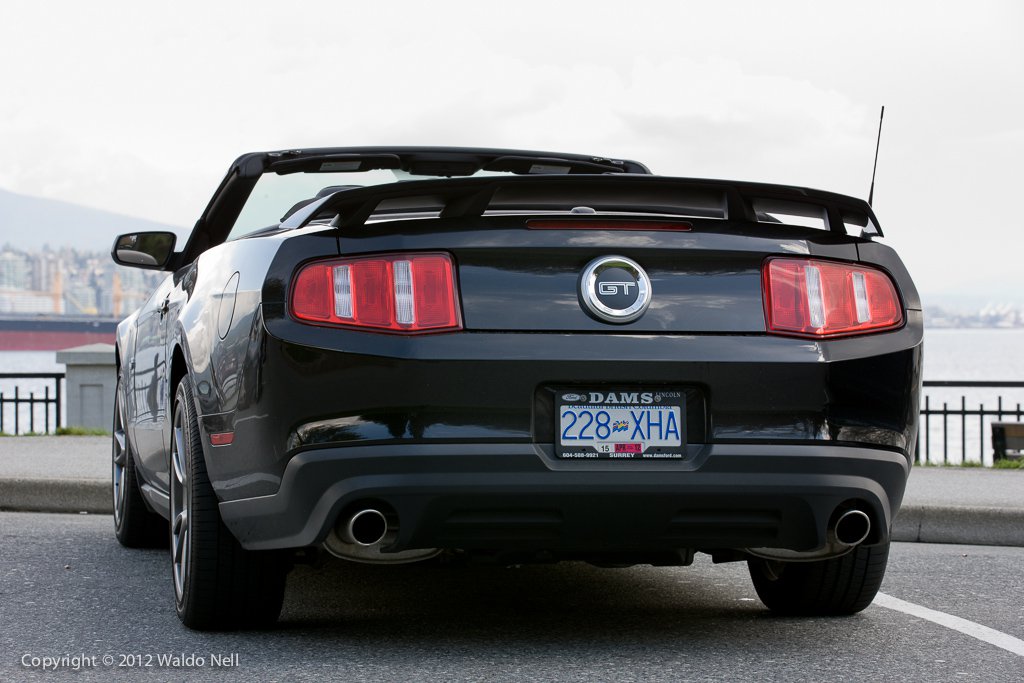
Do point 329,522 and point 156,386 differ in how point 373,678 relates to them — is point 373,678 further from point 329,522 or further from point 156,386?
point 156,386

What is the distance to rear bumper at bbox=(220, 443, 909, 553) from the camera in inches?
137

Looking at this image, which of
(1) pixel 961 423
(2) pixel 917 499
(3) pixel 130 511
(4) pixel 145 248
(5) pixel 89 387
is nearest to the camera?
(4) pixel 145 248

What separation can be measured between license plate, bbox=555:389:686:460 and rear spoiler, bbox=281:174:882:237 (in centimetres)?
57

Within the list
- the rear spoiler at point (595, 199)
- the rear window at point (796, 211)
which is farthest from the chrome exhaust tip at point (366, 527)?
the rear window at point (796, 211)

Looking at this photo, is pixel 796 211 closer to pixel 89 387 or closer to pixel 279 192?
pixel 279 192

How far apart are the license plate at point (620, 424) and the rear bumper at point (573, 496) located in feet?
0.12

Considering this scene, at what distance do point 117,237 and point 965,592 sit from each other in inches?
141

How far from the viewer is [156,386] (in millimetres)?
4992

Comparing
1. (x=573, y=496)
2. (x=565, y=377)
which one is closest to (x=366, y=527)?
(x=573, y=496)

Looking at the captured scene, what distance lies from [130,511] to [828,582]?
3.19m

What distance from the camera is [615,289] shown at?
11.7ft

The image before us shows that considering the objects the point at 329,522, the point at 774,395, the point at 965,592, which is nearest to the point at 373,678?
the point at 329,522

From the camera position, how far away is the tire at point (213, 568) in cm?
400

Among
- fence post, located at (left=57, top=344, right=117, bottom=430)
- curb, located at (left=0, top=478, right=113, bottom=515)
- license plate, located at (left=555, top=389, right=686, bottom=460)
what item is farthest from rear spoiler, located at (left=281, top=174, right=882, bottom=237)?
fence post, located at (left=57, top=344, right=117, bottom=430)
